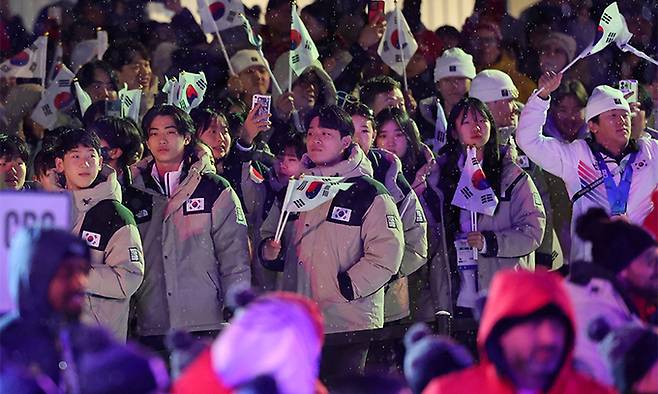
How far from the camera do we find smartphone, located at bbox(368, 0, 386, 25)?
12.7 m

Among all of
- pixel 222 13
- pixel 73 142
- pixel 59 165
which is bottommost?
pixel 59 165

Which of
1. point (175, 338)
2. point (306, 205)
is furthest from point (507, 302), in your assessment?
point (306, 205)

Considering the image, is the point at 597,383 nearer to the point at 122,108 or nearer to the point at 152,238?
the point at 152,238

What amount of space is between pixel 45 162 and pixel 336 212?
1.50 m

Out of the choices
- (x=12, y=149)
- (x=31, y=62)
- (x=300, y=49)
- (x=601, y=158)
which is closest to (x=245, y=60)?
(x=300, y=49)

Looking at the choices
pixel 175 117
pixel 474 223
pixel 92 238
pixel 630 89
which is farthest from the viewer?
pixel 630 89

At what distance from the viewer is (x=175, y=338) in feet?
18.8

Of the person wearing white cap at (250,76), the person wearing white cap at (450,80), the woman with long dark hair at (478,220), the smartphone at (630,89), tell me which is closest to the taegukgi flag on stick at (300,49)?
the person wearing white cap at (250,76)

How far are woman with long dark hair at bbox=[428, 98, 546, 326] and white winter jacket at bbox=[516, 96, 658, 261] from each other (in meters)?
0.36

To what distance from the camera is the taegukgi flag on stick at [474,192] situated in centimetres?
976

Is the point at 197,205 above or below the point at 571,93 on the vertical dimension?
below

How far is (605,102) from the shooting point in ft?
31.7

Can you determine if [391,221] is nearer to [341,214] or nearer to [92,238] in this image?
[341,214]

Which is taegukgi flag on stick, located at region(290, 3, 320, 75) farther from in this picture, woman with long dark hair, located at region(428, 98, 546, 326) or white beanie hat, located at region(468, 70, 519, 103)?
woman with long dark hair, located at region(428, 98, 546, 326)
